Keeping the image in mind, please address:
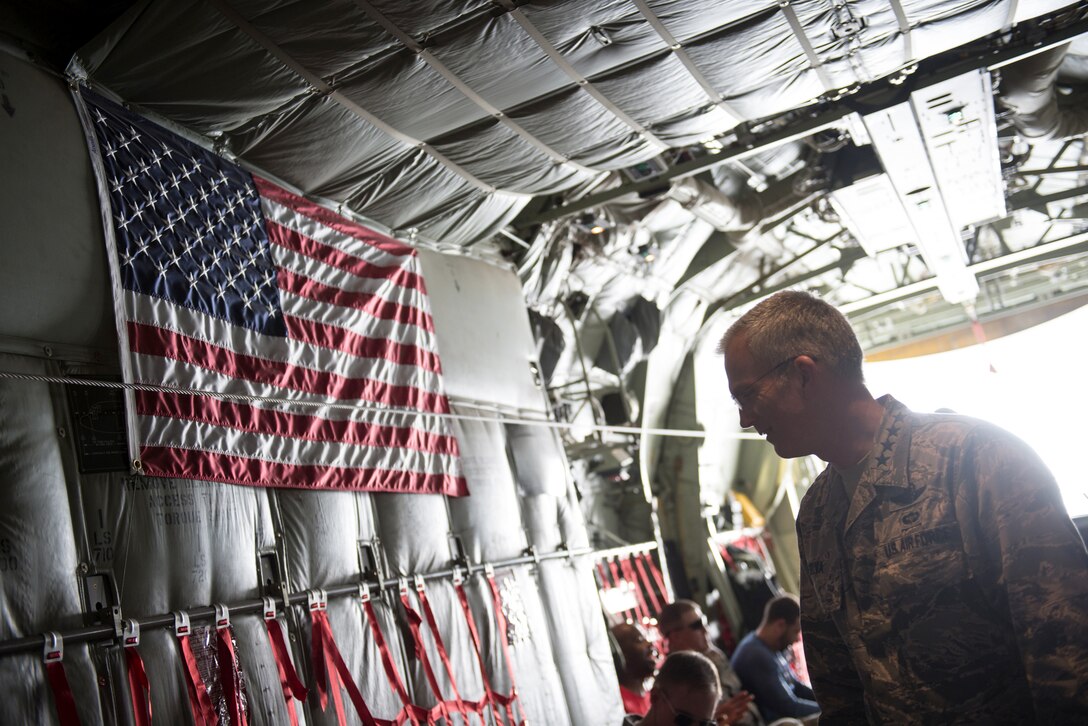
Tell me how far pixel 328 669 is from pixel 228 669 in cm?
65

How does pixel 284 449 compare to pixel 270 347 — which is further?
pixel 270 347

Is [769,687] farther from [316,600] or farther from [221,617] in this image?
[221,617]

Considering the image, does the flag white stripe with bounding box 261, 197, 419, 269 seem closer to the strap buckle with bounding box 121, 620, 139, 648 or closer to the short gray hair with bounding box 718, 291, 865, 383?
the strap buckle with bounding box 121, 620, 139, 648

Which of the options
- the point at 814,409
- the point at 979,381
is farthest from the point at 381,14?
the point at 979,381

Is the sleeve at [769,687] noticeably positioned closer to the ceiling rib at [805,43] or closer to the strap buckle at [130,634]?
the ceiling rib at [805,43]

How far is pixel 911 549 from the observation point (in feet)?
7.15

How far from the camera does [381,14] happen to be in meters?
4.11

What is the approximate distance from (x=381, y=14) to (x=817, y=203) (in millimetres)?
7366

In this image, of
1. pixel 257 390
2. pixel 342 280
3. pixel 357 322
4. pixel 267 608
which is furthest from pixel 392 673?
pixel 342 280

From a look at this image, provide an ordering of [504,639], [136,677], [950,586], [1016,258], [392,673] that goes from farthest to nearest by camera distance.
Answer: [1016,258], [504,639], [392,673], [136,677], [950,586]

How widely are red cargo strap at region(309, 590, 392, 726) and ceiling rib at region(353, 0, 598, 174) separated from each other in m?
2.68

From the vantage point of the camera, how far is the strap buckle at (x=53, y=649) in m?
3.15

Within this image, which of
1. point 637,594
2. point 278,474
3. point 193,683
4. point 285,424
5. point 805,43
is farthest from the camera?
point 637,594

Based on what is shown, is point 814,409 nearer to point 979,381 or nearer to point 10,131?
point 10,131
